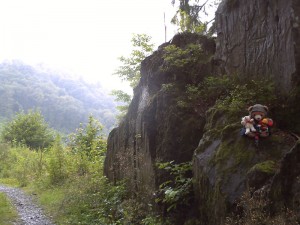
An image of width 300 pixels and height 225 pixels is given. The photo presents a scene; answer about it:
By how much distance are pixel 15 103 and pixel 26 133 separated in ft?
196

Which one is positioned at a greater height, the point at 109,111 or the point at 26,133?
the point at 109,111

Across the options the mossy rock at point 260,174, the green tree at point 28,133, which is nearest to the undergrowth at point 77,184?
the mossy rock at point 260,174

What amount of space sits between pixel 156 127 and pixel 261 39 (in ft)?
10.6

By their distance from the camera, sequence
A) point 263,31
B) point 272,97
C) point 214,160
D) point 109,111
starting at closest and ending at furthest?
1. point 214,160
2. point 272,97
3. point 263,31
4. point 109,111

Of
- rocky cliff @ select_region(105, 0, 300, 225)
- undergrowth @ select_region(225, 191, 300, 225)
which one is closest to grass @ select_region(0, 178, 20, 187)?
rocky cliff @ select_region(105, 0, 300, 225)

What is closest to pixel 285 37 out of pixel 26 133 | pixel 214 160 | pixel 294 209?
pixel 214 160

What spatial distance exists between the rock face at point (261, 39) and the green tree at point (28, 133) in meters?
24.5

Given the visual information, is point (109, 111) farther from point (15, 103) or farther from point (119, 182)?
point (119, 182)

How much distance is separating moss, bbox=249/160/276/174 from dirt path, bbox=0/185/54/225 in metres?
6.95

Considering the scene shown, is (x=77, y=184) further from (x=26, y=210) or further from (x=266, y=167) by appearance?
(x=266, y=167)

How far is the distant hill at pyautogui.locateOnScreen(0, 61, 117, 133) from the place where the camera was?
83.1 meters

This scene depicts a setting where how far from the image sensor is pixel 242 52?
23.9ft

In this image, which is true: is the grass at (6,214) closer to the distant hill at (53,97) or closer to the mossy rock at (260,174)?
the mossy rock at (260,174)

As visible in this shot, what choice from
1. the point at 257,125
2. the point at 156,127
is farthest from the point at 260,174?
the point at 156,127
